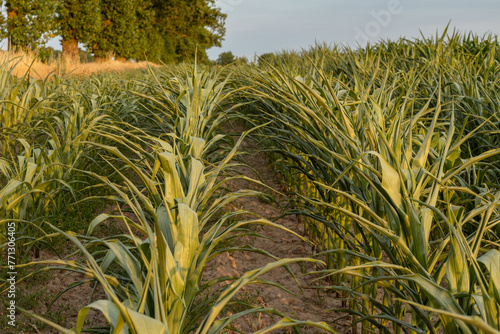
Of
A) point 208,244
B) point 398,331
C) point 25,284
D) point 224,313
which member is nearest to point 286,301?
point 224,313

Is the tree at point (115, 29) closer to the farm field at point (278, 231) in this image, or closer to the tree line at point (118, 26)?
the tree line at point (118, 26)

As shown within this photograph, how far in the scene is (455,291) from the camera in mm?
1033

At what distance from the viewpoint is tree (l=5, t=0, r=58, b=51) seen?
402 inches

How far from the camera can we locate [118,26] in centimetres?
1795

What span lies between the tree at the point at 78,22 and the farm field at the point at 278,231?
41.6 ft

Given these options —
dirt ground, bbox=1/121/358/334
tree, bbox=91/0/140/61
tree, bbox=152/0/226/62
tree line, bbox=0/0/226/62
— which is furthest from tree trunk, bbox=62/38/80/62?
dirt ground, bbox=1/121/358/334

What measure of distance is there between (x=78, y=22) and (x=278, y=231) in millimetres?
14791

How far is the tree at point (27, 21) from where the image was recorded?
33.5 ft

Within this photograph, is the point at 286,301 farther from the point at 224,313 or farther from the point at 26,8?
the point at 26,8

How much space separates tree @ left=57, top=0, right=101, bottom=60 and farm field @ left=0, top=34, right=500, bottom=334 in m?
12.7

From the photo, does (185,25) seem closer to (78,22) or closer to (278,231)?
(78,22)

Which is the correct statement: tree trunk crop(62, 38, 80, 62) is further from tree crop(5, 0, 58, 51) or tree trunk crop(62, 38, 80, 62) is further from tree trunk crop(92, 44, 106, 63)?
tree crop(5, 0, 58, 51)

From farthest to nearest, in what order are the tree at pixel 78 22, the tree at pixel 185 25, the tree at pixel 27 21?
the tree at pixel 185 25
the tree at pixel 78 22
the tree at pixel 27 21

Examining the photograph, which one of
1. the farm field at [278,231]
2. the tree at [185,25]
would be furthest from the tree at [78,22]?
the farm field at [278,231]
